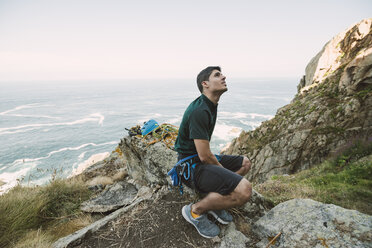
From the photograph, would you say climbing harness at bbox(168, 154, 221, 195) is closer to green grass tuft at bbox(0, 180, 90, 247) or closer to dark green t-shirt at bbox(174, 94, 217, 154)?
dark green t-shirt at bbox(174, 94, 217, 154)

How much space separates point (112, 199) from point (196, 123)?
17.1ft

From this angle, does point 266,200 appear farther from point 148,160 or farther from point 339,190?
point 148,160

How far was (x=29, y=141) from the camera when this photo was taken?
4944 centimetres

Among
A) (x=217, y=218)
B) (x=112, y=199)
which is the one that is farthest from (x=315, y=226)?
(x=112, y=199)

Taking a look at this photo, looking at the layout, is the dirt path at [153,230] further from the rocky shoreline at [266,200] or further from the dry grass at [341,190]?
the dry grass at [341,190]

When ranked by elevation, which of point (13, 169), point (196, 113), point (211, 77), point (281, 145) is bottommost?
point (13, 169)

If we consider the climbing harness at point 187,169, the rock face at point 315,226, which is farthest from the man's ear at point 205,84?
the rock face at point 315,226

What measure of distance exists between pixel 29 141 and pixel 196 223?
206 feet

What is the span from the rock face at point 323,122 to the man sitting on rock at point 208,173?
1071cm

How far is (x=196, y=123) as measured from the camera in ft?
10.7

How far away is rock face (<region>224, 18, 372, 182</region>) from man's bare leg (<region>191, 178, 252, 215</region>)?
1059 cm

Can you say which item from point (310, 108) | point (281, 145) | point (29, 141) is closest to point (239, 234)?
point (281, 145)

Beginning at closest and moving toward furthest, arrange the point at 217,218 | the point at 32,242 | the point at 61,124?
the point at 217,218 < the point at 32,242 < the point at 61,124

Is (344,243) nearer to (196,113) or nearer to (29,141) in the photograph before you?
(196,113)
